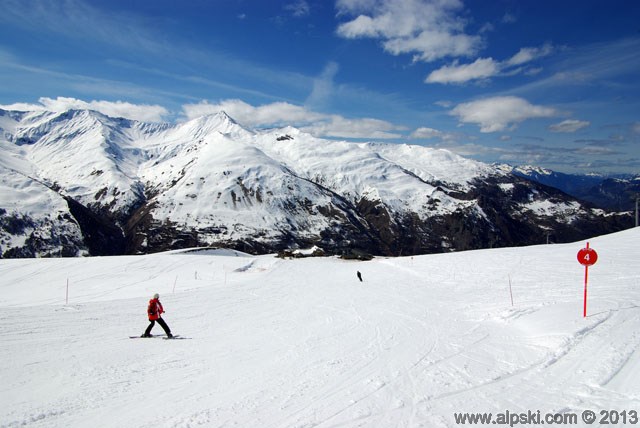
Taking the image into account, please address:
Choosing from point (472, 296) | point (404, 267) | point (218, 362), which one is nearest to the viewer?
point (218, 362)

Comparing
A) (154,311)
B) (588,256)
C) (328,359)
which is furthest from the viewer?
(588,256)

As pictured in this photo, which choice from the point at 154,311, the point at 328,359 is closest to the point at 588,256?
the point at 328,359

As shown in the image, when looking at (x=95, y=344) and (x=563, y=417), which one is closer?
(x=563, y=417)

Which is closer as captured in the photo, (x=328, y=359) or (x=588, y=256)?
(x=328, y=359)

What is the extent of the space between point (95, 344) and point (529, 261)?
37.4 m

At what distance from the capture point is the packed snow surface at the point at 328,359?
8.76 m

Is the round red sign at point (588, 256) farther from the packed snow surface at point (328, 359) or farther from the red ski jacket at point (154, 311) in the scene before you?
the red ski jacket at point (154, 311)

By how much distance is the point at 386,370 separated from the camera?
453 inches

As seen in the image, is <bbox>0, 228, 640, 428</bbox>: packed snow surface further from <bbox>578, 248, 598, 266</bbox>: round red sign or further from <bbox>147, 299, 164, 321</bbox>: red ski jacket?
<bbox>578, 248, 598, 266</bbox>: round red sign

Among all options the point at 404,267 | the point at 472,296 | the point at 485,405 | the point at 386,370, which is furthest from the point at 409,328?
→ the point at 404,267

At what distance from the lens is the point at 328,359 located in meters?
12.8

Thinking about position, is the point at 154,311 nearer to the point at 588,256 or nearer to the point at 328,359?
the point at 328,359

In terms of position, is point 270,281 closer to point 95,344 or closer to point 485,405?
point 95,344

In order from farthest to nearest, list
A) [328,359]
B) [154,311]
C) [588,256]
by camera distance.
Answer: [588,256] < [154,311] < [328,359]
